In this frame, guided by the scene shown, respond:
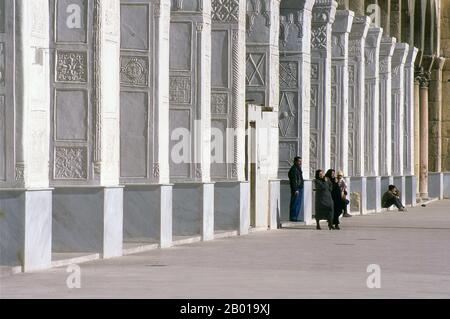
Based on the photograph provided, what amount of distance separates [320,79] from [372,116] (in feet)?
33.2

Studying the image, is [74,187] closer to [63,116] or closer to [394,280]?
[63,116]

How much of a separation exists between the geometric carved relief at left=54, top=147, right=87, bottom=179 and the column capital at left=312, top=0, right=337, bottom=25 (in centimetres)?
1698

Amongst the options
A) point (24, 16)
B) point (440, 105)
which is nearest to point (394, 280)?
point (24, 16)

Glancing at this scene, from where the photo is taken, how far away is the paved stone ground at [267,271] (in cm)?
1661

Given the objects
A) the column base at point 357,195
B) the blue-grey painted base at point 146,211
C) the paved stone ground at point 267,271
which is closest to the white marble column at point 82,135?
the paved stone ground at point 267,271

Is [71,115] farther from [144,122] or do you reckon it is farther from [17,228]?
[17,228]

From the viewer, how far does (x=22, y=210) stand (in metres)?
19.4

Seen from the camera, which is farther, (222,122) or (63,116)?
(222,122)

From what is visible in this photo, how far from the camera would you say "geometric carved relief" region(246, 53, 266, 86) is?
33125 millimetres

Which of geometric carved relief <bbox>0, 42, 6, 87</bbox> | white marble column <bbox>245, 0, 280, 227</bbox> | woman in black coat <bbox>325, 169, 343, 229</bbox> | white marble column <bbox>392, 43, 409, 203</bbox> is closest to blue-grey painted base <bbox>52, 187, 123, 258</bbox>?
geometric carved relief <bbox>0, 42, 6, 87</bbox>
